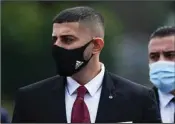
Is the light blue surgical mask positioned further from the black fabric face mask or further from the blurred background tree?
the black fabric face mask

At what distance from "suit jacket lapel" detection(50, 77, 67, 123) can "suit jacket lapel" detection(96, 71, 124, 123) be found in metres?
0.17

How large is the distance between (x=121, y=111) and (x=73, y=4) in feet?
1.98

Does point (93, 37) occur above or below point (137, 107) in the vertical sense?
above

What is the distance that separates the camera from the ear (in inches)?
63.6

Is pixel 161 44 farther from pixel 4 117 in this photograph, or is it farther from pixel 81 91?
pixel 4 117

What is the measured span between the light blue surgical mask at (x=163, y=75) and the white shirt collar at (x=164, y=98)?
18 mm

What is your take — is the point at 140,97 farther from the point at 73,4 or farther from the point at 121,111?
the point at 73,4

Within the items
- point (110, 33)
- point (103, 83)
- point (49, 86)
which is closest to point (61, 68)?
point (49, 86)

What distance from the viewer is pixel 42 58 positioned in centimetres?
170

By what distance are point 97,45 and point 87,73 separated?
0.48 ft

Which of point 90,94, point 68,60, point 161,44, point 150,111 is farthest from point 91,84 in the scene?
point 161,44

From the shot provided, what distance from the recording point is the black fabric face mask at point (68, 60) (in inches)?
61.6

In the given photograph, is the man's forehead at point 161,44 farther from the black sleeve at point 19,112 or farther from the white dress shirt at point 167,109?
the black sleeve at point 19,112

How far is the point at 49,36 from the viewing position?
5.37 feet
